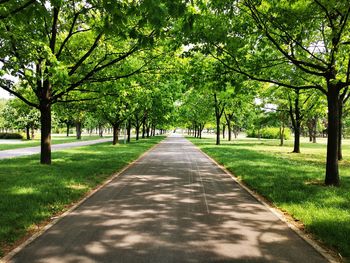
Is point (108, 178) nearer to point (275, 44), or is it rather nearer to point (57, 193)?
point (57, 193)

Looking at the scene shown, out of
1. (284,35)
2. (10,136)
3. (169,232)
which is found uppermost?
(284,35)

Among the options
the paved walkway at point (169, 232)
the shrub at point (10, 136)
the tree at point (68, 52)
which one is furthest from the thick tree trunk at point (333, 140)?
the shrub at point (10, 136)

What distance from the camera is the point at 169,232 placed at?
576cm

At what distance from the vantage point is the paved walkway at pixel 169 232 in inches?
186

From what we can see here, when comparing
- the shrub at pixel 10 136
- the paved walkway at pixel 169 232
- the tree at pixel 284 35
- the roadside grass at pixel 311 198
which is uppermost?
the tree at pixel 284 35

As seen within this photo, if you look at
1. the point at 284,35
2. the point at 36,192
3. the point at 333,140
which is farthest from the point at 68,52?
the point at 333,140

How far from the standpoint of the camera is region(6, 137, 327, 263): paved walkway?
472 cm

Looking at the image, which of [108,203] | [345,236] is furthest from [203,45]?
[345,236]

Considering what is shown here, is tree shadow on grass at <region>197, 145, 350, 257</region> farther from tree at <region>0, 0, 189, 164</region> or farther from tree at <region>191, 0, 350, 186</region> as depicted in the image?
tree at <region>0, 0, 189, 164</region>

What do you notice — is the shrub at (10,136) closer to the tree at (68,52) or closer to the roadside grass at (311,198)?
the tree at (68,52)

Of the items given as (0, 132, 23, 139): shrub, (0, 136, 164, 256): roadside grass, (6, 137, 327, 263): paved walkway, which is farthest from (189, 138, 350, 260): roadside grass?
(0, 132, 23, 139): shrub

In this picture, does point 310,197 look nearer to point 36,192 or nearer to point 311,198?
point 311,198

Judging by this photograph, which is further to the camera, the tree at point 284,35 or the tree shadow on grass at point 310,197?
the tree at point 284,35

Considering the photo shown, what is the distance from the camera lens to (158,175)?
41.9 ft
